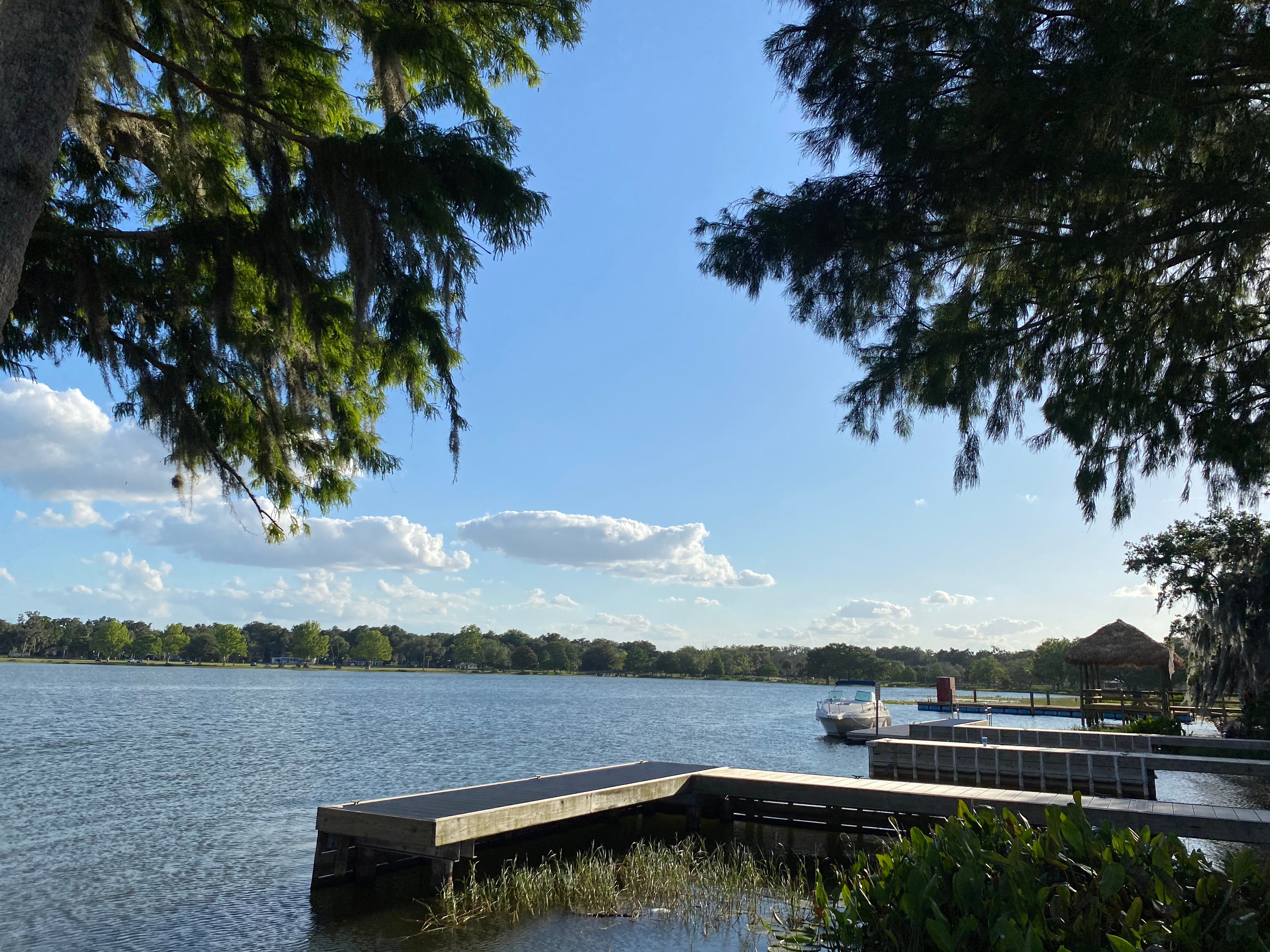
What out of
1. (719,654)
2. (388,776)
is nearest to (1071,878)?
(388,776)

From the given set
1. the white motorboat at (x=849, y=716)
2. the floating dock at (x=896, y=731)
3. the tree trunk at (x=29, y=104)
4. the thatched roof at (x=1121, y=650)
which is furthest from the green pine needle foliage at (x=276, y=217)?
the white motorboat at (x=849, y=716)

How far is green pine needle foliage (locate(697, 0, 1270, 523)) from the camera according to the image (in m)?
5.38

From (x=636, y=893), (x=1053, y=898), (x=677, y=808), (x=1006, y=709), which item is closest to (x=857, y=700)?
(x=677, y=808)

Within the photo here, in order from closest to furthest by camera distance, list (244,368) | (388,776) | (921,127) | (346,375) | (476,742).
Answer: (921,127)
(244,368)
(346,375)
(388,776)
(476,742)

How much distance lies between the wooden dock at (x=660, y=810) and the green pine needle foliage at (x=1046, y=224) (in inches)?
154

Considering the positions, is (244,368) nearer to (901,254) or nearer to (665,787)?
(901,254)

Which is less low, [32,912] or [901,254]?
[901,254]

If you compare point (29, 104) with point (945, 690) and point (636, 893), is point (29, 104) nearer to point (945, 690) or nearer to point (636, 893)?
point (636, 893)

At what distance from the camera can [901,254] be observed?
22.3 ft

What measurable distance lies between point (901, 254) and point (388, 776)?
20104mm

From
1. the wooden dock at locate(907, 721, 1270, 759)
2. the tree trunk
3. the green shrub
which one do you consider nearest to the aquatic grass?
the green shrub

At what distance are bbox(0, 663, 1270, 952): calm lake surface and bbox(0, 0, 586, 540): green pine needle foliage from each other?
476 cm

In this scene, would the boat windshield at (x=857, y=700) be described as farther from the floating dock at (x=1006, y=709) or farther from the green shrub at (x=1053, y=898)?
the green shrub at (x=1053, y=898)

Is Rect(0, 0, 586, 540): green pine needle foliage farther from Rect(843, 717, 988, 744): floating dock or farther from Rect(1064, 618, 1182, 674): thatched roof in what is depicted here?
Rect(1064, 618, 1182, 674): thatched roof
